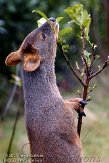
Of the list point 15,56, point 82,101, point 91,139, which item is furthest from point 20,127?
point 82,101

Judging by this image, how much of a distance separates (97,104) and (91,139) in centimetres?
115

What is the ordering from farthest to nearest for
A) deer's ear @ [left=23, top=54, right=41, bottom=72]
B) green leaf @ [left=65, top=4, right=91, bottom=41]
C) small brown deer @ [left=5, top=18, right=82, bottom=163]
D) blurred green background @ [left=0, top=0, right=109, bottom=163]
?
blurred green background @ [left=0, top=0, right=109, bottom=163], deer's ear @ [left=23, top=54, right=41, bottom=72], small brown deer @ [left=5, top=18, right=82, bottom=163], green leaf @ [left=65, top=4, right=91, bottom=41]

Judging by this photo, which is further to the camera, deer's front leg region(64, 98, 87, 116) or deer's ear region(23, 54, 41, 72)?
deer's ear region(23, 54, 41, 72)

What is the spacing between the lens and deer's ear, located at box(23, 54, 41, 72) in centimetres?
318

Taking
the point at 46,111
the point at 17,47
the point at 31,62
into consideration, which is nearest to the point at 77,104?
the point at 46,111

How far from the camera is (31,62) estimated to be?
127 inches

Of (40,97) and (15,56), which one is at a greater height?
(15,56)

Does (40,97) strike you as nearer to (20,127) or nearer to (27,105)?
(27,105)

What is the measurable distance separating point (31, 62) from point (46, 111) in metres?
0.34

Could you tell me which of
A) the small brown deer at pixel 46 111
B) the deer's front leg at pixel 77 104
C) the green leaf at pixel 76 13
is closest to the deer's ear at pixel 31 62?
the small brown deer at pixel 46 111

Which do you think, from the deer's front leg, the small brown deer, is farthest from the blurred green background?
the deer's front leg

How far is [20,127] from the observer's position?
25.6ft

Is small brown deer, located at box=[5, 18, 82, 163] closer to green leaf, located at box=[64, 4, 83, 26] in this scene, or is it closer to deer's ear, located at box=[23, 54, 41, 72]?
deer's ear, located at box=[23, 54, 41, 72]

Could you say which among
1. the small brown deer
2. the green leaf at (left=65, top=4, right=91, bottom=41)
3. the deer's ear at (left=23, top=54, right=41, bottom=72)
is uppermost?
the green leaf at (left=65, top=4, right=91, bottom=41)
